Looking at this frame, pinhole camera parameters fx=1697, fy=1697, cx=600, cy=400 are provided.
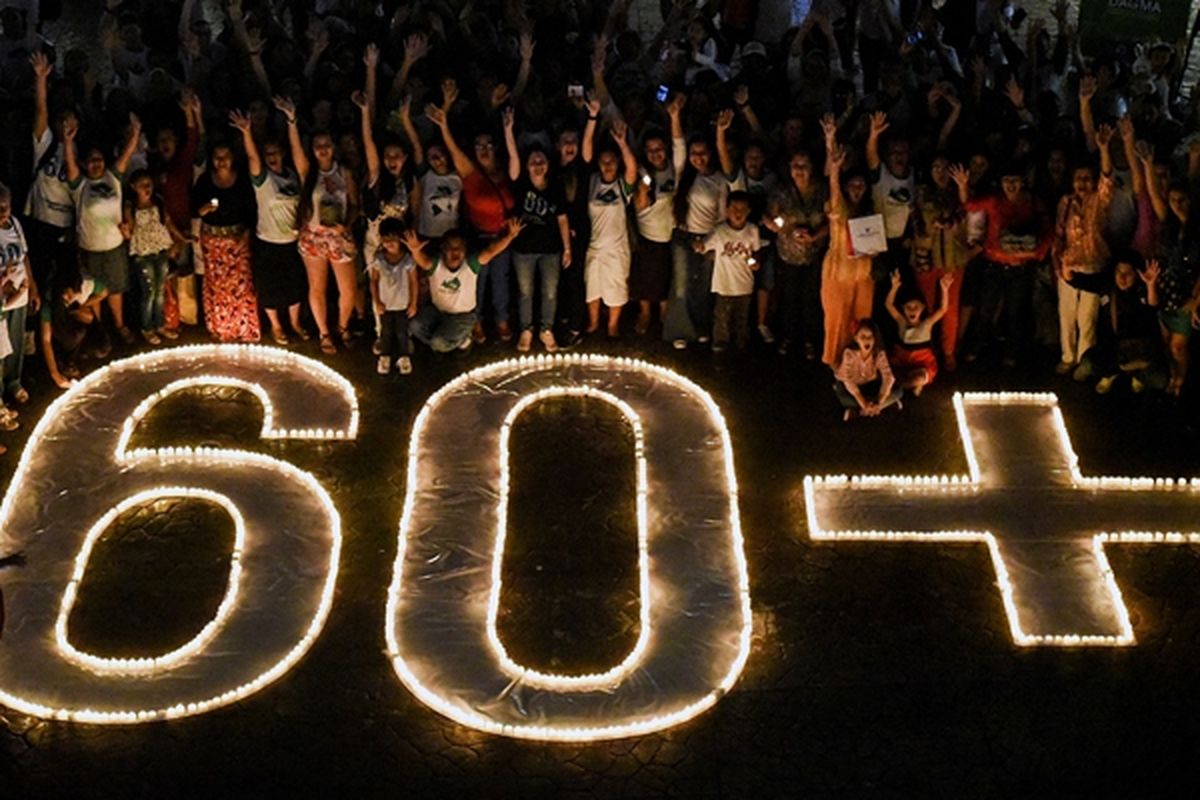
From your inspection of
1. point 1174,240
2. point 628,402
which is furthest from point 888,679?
point 1174,240

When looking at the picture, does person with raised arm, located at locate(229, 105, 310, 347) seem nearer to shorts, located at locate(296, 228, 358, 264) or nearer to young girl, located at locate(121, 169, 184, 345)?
shorts, located at locate(296, 228, 358, 264)

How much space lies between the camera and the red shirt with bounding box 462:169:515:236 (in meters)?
12.8

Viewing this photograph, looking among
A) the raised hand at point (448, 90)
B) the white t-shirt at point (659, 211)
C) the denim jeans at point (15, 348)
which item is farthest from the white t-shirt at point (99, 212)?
the white t-shirt at point (659, 211)

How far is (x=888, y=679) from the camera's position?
10.6 meters

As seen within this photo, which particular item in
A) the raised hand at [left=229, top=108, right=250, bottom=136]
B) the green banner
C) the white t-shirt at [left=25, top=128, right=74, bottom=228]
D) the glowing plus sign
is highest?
the green banner

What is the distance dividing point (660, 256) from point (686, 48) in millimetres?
3017

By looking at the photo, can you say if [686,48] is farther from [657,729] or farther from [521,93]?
[657,729]

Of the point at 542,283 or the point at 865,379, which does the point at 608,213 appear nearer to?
the point at 542,283

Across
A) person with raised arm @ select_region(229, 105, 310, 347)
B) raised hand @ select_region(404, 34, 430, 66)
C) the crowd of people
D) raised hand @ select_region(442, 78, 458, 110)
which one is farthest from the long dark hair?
person with raised arm @ select_region(229, 105, 310, 347)

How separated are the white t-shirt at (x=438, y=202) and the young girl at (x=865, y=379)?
3169mm

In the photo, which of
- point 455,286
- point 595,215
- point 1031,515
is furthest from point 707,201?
point 1031,515

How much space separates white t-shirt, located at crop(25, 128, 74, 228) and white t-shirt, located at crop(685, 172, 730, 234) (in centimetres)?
466

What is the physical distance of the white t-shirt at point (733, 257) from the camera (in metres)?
13.0

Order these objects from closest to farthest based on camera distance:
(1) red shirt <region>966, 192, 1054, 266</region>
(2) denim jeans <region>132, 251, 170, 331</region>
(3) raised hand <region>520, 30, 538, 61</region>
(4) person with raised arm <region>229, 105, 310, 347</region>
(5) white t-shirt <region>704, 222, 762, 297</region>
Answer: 1. (4) person with raised arm <region>229, 105, 310, 347</region>
2. (1) red shirt <region>966, 192, 1054, 266</region>
3. (5) white t-shirt <region>704, 222, 762, 297</region>
4. (2) denim jeans <region>132, 251, 170, 331</region>
5. (3) raised hand <region>520, 30, 538, 61</region>
